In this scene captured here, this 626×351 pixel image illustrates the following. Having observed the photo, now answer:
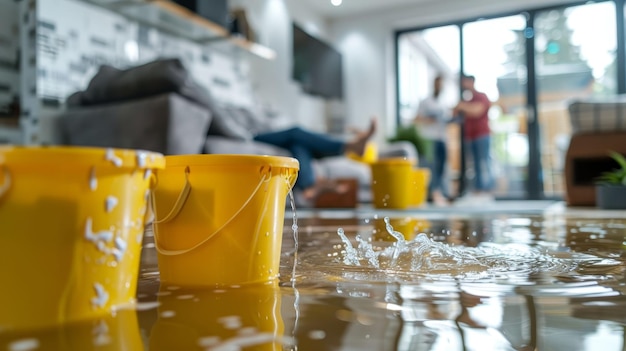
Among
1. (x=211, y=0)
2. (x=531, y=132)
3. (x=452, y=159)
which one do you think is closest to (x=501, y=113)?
(x=531, y=132)

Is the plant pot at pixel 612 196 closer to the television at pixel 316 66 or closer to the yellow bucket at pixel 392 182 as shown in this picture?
the yellow bucket at pixel 392 182

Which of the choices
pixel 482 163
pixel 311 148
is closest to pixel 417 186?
pixel 311 148

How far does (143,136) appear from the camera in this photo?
2.24 meters

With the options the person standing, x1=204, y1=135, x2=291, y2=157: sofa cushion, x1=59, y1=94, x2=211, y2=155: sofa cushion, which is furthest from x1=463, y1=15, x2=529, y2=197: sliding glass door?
x1=59, y1=94, x2=211, y2=155: sofa cushion

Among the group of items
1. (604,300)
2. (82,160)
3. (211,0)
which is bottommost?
(604,300)

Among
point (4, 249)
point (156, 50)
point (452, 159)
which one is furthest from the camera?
point (452, 159)

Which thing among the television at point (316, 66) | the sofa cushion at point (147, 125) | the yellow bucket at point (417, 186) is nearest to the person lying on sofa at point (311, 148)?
the yellow bucket at point (417, 186)

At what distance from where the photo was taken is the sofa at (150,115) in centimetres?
220

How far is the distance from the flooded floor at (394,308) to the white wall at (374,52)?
17.3ft

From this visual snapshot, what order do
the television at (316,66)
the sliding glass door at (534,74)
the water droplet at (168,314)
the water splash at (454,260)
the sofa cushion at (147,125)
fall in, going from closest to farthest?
1. the water droplet at (168,314)
2. the water splash at (454,260)
3. the sofa cushion at (147,125)
4. the television at (316,66)
5. the sliding glass door at (534,74)

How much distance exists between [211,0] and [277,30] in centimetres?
163

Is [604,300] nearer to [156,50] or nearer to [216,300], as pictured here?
[216,300]

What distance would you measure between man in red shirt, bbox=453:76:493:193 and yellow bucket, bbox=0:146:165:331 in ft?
17.3

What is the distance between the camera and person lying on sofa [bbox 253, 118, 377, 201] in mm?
3029
